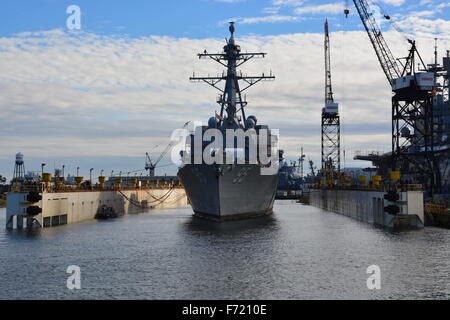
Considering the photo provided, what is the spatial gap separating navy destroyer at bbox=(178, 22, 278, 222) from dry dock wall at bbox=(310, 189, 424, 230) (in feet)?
40.7

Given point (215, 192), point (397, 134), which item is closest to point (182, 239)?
point (215, 192)

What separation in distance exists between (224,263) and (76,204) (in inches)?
1439

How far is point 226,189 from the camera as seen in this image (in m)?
54.4

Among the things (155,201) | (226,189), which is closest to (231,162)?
(226,189)

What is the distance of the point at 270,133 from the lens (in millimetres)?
74375

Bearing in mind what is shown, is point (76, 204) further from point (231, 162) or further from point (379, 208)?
point (379, 208)

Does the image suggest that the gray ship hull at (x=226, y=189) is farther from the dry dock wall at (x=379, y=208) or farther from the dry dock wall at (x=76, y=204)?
the dry dock wall at (x=76, y=204)

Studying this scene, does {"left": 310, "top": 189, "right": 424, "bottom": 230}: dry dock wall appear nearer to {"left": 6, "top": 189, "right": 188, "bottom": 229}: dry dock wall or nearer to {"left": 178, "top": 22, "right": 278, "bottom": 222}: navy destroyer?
{"left": 178, "top": 22, "right": 278, "bottom": 222}: navy destroyer

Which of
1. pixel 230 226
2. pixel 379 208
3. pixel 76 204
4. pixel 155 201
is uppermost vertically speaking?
pixel 76 204

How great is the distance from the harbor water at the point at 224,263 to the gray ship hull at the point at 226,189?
13.4ft

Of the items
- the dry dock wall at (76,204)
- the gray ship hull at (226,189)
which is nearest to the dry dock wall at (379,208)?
the gray ship hull at (226,189)

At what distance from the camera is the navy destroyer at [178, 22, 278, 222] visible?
180 feet

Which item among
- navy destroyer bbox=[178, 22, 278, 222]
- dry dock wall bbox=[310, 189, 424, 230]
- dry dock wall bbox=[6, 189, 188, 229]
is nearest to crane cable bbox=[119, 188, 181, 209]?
dry dock wall bbox=[6, 189, 188, 229]
